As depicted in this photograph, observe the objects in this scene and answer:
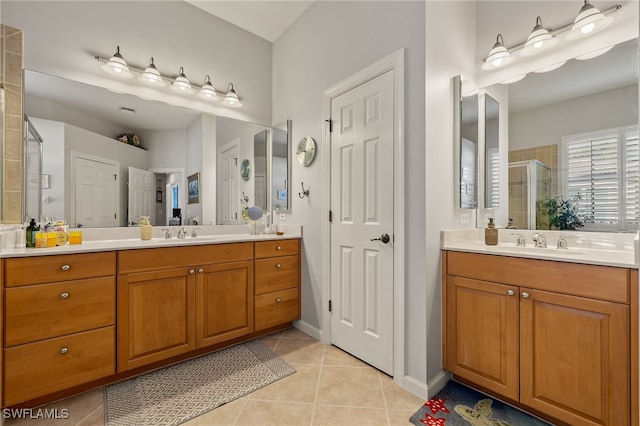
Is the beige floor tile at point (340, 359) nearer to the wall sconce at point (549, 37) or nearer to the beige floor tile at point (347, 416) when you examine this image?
the beige floor tile at point (347, 416)

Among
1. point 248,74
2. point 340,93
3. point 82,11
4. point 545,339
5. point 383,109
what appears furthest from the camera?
point 248,74

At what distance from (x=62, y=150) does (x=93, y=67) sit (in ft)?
2.31

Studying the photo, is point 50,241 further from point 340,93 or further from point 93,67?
point 340,93

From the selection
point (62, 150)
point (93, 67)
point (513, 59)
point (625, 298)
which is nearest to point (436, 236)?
point (625, 298)

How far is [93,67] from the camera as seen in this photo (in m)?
2.17

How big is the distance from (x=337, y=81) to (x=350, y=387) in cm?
226

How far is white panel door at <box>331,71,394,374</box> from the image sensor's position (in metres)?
1.95

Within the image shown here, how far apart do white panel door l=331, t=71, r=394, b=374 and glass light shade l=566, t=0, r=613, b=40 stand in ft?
3.52

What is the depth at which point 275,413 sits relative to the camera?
158 centimetres

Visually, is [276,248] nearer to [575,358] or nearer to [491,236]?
[491,236]

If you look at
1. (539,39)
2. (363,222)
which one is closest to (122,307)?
(363,222)

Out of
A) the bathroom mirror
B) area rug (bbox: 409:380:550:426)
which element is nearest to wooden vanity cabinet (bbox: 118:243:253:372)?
area rug (bbox: 409:380:550:426)

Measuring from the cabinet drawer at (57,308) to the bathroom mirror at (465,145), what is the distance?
2347 millimetres

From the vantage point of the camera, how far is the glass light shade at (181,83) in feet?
8.23
